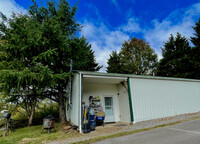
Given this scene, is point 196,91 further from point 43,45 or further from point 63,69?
point 43,45

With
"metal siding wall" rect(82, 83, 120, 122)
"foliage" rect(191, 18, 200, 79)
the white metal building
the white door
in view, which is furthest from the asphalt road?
"foliage" rect(191, 18, 200, 79)

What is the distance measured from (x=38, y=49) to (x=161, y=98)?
9289mm

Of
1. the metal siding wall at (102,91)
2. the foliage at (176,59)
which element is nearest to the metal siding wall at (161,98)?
the metal siding wall at (102,91)

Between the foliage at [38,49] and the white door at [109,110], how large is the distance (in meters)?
3.32

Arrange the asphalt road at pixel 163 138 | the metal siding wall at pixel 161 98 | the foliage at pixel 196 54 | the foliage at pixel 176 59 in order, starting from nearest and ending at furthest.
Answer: the asphalt road at pixel 163 138 < the metal siding wall at pixel 161 98 < the foliage at pixel 196 54 < the foliage at pixel 176 59

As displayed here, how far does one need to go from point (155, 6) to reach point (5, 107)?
17.0 m

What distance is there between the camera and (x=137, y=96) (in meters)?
7.52

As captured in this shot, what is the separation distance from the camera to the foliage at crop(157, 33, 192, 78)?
17900 millimetres

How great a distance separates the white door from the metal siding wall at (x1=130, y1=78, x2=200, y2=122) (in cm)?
214

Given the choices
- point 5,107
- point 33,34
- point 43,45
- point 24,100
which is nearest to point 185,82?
point 43,45

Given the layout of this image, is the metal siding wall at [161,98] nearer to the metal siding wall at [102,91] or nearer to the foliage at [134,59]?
the metal siding wall at [102,91]

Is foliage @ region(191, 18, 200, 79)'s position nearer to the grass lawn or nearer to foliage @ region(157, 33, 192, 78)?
foliage @ region(157, 33, 192, 78)

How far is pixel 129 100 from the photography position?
7.30 meters

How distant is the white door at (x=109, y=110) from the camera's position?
8579 millimetres
